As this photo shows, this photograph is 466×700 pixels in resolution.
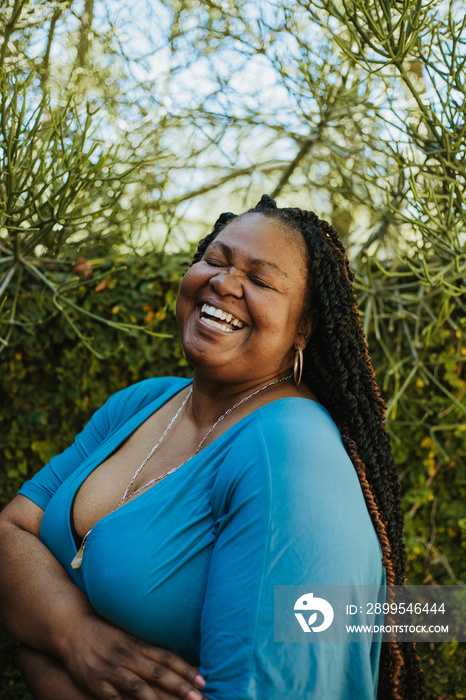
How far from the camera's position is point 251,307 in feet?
6.10

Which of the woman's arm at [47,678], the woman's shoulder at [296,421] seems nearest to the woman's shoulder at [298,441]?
Result: the woman's shoulder at [296,421]

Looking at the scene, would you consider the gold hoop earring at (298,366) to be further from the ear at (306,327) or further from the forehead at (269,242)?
the forehead at (269,242)

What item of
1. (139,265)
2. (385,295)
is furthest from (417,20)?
(139,265)

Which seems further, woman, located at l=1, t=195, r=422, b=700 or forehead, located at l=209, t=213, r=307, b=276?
forehead, located at l=209, t=213, r=307, b=276

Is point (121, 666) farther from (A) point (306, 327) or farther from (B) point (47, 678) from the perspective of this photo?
(A) point (306, 327)

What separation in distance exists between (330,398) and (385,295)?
1553 mm

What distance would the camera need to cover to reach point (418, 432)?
11.2ft

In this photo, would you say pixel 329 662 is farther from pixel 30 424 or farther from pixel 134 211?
pixel 134 211

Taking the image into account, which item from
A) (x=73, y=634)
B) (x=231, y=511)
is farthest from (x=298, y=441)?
(x=73, y=634)

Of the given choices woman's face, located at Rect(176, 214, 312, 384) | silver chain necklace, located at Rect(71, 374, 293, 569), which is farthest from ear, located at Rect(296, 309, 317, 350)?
silver chain necklace, located at Rect(71, 374, 293, 569)

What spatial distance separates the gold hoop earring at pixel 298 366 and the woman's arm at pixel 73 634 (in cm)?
93

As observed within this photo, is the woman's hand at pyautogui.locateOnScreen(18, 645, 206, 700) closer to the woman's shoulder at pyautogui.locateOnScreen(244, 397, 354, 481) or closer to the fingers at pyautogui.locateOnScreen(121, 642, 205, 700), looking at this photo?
the fingers at pyautogui.locateOnScreen(121, 642, 205, 700)

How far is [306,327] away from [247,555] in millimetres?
875

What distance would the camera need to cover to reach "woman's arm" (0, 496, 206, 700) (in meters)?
1.47
